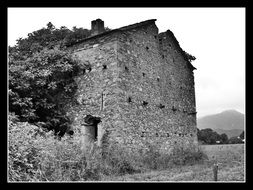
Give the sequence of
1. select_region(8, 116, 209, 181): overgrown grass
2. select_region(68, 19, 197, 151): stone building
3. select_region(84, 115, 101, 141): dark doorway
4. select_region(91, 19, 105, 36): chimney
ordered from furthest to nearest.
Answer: select_region(91, 19, 105, 36): chimney < select_region(84, 115, 101, 141): dark doorway < select_region(68, 19, 197, 151): stone building < select_region(8, 116, 209, 181): overgrown grass

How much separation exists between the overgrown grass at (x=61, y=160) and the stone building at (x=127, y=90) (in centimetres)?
96

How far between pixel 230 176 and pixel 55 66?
8.94 m

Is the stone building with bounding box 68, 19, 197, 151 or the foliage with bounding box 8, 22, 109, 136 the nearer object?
the stone building with bounding box 68, 19, 197, 151

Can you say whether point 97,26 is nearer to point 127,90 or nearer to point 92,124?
point 127,90

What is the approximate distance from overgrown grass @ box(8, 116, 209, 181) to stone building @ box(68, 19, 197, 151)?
956 millimetres

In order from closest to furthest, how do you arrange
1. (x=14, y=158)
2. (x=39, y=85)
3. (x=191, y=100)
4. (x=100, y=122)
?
1. (x=14, y=158)
2. (x=100, y=122)
3. (x=39, y=85)
4. (x=191, y=100)

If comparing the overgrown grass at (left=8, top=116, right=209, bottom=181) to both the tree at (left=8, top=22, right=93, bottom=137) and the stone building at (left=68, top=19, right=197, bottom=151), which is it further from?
the tree at (left=8, top=22, right=93, bottom=137)

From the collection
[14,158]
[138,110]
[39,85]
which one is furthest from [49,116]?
[14,158]

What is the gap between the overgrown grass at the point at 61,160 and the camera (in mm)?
7621

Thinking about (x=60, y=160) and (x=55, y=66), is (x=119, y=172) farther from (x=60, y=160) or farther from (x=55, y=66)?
(x=55, y=66)

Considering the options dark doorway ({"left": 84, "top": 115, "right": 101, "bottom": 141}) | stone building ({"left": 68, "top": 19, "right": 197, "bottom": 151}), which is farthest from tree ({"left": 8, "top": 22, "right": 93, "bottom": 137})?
dark doorway ({"left": 84, "top": 115, "right": 101, "bottom": 141})

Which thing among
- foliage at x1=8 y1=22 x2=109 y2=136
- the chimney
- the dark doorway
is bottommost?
the dark doorway

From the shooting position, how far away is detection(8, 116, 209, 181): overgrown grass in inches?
300

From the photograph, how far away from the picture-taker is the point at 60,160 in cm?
869
